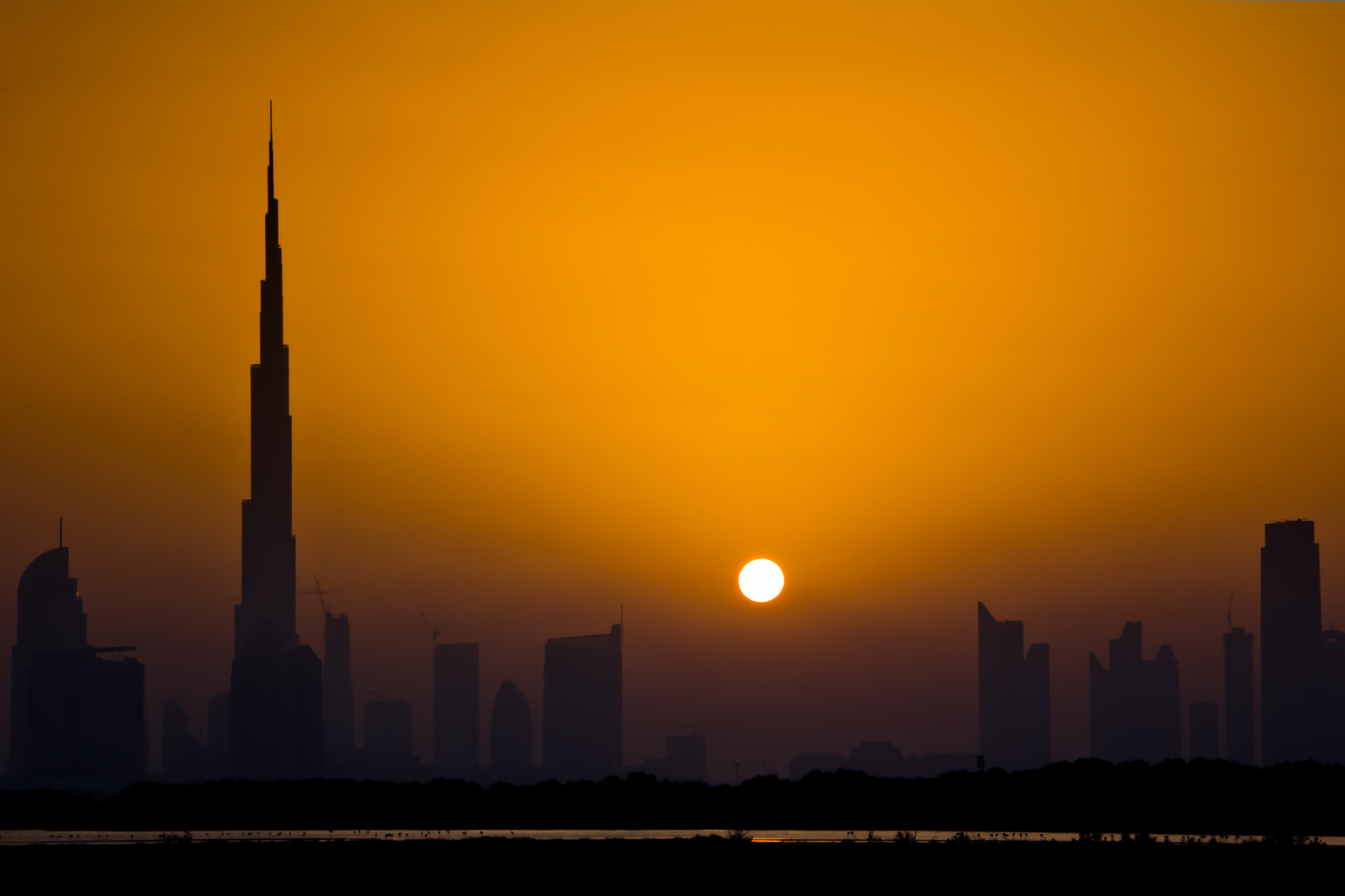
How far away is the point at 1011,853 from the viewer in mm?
52375

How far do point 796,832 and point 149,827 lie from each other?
3474 centimetres

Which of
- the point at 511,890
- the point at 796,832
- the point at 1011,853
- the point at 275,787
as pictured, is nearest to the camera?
the point at 511,890

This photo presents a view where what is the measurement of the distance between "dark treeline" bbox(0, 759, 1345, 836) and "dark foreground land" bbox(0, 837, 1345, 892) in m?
20.1

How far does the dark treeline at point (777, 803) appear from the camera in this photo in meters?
78.4

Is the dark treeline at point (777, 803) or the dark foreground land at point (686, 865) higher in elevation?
the dark foreground land at point (686, 865)

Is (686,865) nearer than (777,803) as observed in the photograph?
Yes

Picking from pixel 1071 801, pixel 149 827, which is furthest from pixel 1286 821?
pixel 149 827

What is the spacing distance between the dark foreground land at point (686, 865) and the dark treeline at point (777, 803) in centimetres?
2012

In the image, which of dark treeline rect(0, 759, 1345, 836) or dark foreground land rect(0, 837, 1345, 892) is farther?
dark treeline rect(0, 759, 1345, 836)

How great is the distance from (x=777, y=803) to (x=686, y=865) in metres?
36.1

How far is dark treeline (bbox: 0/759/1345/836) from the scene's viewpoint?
7844cm

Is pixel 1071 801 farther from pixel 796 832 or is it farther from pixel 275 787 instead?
pixel 275 787

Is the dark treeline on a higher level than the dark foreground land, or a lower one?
lower

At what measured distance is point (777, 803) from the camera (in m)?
86.0
